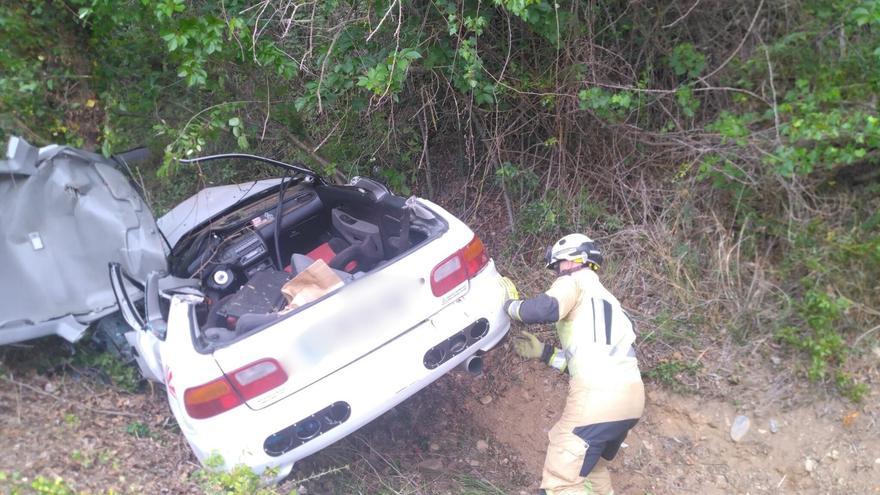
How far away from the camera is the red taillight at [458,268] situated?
3.00 meters

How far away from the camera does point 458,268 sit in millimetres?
3084

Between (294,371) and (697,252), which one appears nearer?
(294,371)

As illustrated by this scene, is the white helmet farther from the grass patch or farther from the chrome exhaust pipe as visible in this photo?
the grass patch

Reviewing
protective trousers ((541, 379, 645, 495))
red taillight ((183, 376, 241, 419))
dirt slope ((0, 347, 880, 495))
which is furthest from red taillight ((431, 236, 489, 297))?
dirt slope ((0, 347, 880, 495))

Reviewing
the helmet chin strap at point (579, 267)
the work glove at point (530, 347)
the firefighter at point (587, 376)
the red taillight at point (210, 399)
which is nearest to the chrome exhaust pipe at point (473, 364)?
the firefighter at point (587, 376)

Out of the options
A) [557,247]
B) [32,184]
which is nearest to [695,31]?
[557,247]

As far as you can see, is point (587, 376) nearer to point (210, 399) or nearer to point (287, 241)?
point (210, 399)

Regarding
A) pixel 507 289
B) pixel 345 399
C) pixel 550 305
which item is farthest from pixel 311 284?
pixel 550 305

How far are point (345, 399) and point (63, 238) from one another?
8.04 feet

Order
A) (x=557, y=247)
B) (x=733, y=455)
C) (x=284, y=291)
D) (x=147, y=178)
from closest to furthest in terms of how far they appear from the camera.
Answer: (x=284, y=291)
(x=557, y=247)
(x=733, y=455)
(x=147, y=178)

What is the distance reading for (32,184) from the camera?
3912 millimetres

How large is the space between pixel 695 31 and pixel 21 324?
5.06 meters

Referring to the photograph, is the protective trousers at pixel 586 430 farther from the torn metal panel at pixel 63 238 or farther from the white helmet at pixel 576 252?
the torn metal panel at pixel 63 238

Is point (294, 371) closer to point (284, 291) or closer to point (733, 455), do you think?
point (284, 291)
